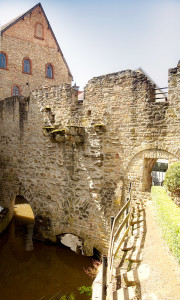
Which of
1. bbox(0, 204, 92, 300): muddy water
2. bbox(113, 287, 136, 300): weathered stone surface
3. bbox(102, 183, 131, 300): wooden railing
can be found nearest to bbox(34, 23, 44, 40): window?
bbox(0, 204, 92, 300): muddy water

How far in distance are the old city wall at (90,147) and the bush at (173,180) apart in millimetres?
864

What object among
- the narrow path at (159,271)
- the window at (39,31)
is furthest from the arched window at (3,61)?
the narrow path at (159,271)

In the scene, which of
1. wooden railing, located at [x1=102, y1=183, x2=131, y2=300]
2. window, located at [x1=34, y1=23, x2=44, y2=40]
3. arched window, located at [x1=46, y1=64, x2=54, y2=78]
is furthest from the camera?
arched window, located at [x1=46, y1=64, x2=54, y2=78]

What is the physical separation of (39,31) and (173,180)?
785 inches

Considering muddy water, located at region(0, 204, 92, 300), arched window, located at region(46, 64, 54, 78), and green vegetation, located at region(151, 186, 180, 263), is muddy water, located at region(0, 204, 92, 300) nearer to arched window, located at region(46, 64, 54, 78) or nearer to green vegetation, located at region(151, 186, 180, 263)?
green vegetation, located at region(151, 186, 180, 263)

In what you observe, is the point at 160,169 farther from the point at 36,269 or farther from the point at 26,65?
the point at 26,65

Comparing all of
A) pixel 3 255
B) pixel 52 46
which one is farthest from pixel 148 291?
pixel 52 46

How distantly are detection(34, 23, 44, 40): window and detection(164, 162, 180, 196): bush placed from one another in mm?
19207

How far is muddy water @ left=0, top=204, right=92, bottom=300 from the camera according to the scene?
7.48m

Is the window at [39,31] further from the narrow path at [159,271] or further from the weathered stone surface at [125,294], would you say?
the weathered stone surface at [125,294]

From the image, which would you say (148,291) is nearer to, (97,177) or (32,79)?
(97,177)

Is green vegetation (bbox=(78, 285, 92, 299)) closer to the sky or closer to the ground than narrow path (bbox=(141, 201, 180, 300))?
closer to the ground

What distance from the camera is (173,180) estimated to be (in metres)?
5.73

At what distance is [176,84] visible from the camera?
6586 millimetres
